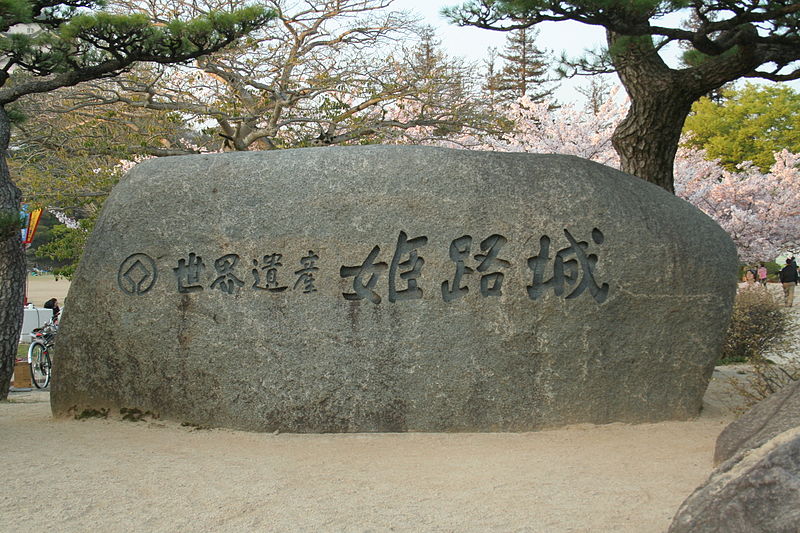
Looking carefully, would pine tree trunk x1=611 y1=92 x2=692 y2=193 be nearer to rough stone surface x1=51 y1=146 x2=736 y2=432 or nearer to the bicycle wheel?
rough stone surface x1=51 y1=146 x2=736 y2=432

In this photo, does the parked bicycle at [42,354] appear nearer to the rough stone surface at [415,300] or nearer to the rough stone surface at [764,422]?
the rough stone surface at [415,300]

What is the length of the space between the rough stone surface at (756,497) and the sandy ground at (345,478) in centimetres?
71

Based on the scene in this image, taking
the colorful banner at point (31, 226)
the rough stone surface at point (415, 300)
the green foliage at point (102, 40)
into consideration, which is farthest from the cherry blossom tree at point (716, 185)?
the rough stone surface at point (415, 300)

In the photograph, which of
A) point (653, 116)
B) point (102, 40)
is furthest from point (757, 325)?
point (102, 40)

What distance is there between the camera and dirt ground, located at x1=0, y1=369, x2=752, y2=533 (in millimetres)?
3416

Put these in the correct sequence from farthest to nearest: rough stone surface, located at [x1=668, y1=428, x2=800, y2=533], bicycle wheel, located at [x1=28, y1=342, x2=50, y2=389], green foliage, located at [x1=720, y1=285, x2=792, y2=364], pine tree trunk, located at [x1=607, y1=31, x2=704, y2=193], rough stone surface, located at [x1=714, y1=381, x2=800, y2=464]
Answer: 1. bicycle wheel, located at [x1=28, y1=342, x2=50, y2=389]
2. green foliage, located at [x1=720, y1=285, x2=792, y2=364]
3. pine tree trunk, located at [x1=607, y1=31, x2=704, y2=193]
4. rough stone surface, located at [x1=714, y1=381, x2=800, y2=464]
5. rough stone surface, located at [x1=668, y1=428, x2=800, y2=533]

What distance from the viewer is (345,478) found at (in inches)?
159

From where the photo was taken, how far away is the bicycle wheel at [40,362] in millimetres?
9664

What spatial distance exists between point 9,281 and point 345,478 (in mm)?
3420

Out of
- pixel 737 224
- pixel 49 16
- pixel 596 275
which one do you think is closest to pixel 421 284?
pixel 596 275

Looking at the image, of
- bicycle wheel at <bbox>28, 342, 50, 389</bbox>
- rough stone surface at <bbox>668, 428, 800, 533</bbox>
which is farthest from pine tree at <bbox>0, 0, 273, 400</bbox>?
rough stone surface at <bbox>668, 428, 800, 533</bbox>

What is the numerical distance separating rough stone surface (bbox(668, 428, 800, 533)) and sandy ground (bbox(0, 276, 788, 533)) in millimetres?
709

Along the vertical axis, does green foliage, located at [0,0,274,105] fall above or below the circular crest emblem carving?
above

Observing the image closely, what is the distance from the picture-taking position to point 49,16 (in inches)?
230
